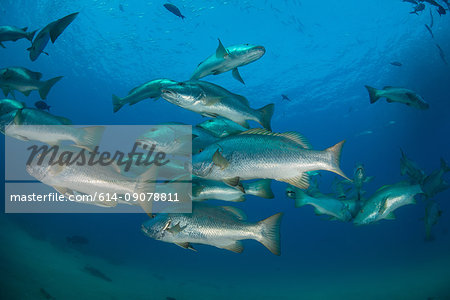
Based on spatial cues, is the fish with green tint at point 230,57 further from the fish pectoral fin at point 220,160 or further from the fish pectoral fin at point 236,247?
the fish pectoral fin at point 236,247

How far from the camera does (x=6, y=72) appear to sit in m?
3.83

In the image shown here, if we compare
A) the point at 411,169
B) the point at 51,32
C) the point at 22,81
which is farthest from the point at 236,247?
the point at 411,169

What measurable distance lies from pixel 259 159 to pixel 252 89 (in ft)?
101

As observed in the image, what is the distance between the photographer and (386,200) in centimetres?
394

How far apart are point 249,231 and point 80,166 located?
2167 mm

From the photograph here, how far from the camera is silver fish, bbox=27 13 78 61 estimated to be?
3.43m

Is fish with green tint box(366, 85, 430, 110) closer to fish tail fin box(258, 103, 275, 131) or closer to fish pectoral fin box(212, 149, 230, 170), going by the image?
fish tail fin box(258, 103, 275, 131)

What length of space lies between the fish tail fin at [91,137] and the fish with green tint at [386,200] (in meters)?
4.26

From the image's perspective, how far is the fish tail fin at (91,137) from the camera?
3.03m

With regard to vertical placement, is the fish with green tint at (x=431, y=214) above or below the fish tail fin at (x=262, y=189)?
below

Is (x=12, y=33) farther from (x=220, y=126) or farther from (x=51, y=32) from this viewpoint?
(x=220, y=126)

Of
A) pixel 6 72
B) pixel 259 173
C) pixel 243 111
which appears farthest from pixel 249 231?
pixel 6 72

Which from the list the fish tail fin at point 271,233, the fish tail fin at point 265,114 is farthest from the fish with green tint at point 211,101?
the fish tail fin at point 271,233

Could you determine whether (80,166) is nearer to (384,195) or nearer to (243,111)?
(243,111)
